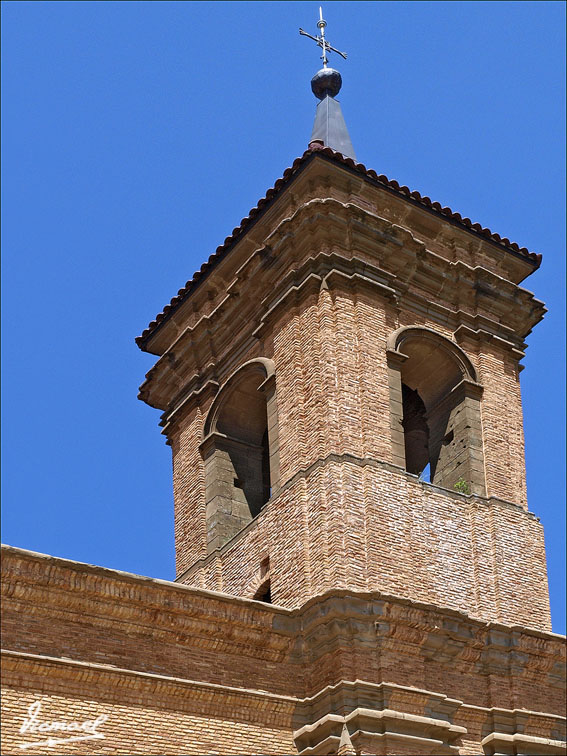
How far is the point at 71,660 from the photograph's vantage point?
16.5m

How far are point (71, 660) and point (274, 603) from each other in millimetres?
3355

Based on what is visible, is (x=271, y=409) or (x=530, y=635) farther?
(x=271, y=409)

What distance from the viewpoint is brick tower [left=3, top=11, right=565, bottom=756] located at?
1703cm

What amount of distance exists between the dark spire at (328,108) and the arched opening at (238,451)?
194 inches

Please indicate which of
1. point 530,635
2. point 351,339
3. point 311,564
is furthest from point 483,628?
point 351,339

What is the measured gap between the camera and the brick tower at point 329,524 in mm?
17031

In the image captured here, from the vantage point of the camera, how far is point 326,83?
1033 inches

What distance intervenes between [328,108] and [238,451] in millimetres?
6603

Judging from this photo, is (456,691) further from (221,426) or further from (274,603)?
(221,426)

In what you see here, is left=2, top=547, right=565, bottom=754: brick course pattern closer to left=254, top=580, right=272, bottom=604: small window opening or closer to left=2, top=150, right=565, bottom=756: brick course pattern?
left=2, top=150, right=565, bottom=756: brick course pattern

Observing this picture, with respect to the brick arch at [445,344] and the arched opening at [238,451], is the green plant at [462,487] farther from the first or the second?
the arched opening at [238,451]
